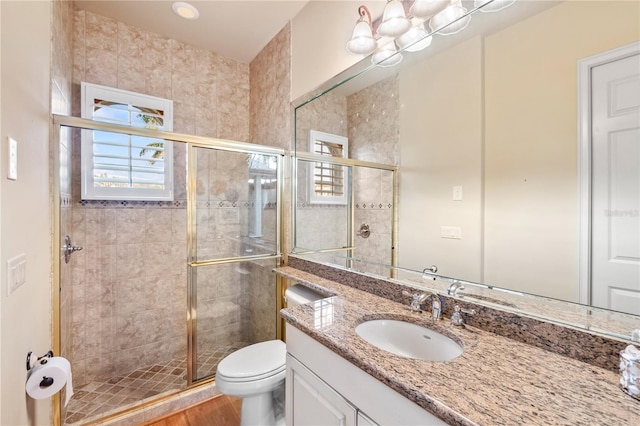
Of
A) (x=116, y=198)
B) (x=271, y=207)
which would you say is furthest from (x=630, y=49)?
(x=116, y=198)

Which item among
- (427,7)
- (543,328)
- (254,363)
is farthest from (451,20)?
(254,363)

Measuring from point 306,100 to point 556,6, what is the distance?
137 centimetres

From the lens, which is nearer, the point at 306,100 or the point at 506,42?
the point at 506,42

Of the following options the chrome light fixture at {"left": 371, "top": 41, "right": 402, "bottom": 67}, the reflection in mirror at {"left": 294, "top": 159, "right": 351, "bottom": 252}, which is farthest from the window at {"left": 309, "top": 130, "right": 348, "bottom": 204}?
the chrome light fixture at {"left": 371, "top": 41, "right": 402, "bottom": 67}

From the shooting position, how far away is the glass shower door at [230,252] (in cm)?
201

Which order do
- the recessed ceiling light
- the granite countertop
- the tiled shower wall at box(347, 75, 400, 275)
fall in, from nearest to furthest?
the granite countertop < the tiled shower wall at box(347, 75, 400, 275) < the recessed ceiling light

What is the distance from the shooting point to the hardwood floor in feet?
5.57

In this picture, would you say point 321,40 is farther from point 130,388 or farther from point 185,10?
point 130,388

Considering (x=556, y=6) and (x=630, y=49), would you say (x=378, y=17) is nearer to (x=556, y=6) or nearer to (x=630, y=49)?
(x=556, y=6)

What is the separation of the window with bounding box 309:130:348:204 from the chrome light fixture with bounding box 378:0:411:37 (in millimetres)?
703

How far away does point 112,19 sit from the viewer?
80.7 inches

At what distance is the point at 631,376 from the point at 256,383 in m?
1.41

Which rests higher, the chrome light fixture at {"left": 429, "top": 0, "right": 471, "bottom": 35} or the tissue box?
the chrome light fixture at {"left": 429, "top": 0, "right": 471, "bottom": 35}

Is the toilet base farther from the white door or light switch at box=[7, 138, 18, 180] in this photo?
the white door
